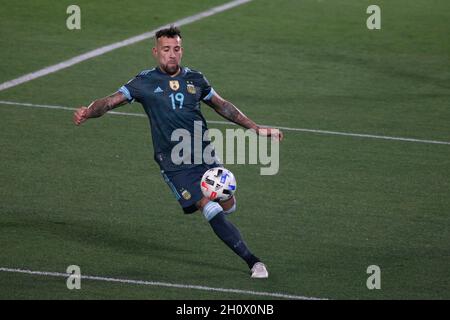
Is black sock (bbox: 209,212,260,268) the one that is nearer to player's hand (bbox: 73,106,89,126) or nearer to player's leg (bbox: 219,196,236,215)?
player's leg (bbox: 219,196,236,215)

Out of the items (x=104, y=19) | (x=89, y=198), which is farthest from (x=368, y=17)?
(x=89, y=198)

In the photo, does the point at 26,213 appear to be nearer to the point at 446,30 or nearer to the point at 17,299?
the point at 17,299

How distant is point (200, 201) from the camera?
33.0ft

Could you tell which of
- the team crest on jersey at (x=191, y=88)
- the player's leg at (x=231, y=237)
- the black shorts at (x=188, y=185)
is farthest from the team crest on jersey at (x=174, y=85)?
the player's leg at (x=231, y=237)

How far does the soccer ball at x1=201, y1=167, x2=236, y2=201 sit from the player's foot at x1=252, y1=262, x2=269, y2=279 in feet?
2.15

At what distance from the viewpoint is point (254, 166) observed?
13836mm

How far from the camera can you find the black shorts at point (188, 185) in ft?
33.1

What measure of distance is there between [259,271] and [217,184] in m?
0.84

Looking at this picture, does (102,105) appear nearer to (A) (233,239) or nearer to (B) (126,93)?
(B) (126,93)

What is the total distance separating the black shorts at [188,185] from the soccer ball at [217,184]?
159mm

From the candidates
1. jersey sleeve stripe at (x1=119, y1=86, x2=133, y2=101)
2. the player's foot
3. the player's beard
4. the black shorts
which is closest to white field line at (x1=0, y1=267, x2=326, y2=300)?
the player's foot

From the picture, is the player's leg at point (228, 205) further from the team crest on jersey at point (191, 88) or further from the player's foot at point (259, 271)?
the team crest on jersey at point (191, 88)

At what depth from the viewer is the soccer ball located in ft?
32.4

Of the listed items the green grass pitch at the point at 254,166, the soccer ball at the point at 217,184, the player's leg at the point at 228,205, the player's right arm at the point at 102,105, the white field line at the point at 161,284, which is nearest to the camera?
the white field line at the point at 161,284
